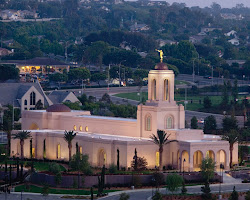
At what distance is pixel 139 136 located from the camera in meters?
90.8

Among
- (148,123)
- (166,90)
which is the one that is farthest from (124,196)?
(166,90)

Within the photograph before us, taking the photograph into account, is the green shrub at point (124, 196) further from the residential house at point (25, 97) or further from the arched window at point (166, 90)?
the residential house at point (25, 97)

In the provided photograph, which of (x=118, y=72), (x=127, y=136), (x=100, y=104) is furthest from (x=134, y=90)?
(x=127, y=136)

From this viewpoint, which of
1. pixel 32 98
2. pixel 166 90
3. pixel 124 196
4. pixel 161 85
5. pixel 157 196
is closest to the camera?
pixel 124 196

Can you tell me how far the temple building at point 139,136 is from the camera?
86438 millimetres

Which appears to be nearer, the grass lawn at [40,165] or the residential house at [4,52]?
the grass lawn at [40,165]

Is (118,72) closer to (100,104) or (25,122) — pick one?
(100,104)

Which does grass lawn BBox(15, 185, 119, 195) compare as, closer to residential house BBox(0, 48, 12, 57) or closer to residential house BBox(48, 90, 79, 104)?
residential house BBox(48, 90, 79, 104)

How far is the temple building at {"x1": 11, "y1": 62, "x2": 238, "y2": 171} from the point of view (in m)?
86.4

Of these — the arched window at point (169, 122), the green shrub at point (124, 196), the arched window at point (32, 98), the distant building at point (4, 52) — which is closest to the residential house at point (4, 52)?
the distant building at point (4, 52)

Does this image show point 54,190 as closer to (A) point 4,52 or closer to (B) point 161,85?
(B) point 161,85

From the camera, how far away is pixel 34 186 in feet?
270

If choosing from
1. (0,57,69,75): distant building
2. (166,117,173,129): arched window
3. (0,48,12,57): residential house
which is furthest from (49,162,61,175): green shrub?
(0,48,12,57): residential house

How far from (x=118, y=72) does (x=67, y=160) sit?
211ft
